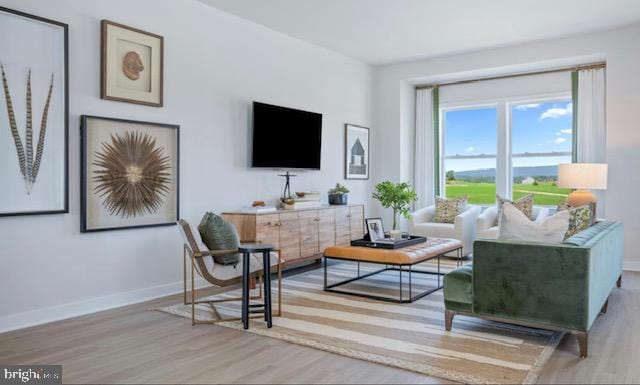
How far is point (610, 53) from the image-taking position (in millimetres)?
5836

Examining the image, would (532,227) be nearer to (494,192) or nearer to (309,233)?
(309,233)

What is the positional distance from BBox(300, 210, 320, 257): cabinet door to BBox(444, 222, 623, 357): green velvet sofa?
226cm

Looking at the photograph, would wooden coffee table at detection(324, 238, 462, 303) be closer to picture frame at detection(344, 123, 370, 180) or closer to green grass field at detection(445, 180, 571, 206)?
picture frame at detection(344, 123, 370, 180)

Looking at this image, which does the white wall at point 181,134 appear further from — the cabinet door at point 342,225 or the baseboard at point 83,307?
the cabinet door at point 342,225

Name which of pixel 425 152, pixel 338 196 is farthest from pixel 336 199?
pixel 425 152

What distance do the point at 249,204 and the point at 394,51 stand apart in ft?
9.99

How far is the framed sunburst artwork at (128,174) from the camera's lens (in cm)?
383

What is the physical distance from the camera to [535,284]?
296 centimetres

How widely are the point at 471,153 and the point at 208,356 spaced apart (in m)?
5.70

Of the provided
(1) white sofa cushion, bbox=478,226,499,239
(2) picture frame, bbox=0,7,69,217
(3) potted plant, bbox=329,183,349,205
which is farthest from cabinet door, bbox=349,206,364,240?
(2) picture frame, bbox=0,7,69,217

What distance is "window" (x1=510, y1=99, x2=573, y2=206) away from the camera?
6723 millimetres

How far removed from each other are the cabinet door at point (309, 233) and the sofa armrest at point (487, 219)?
7.16 ft

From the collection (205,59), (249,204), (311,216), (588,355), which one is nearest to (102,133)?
(205,59)

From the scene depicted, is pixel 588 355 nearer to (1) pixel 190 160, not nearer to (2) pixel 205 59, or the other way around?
(1) pixel 190 160
